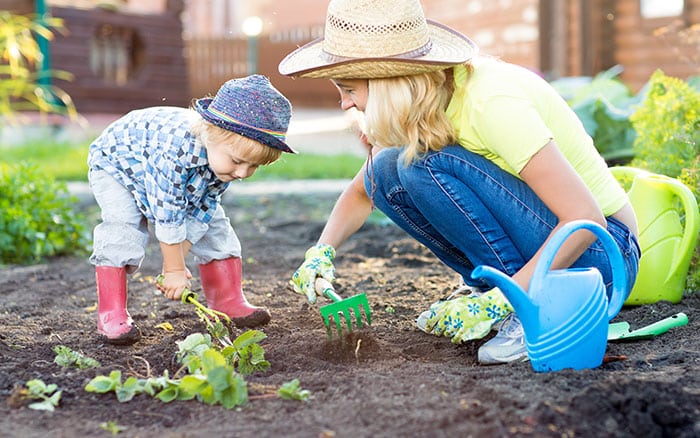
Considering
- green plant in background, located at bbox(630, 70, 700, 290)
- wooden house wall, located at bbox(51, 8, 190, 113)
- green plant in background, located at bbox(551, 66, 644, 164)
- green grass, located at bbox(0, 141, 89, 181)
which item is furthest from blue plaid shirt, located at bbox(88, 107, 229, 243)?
wooden house wall, located at bbox(51, 8, 190, 113)

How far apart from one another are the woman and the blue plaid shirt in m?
0.40

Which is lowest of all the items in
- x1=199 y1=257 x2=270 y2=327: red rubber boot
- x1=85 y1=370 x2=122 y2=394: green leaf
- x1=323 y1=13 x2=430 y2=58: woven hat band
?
x1=199 y1=257 x2=270 y2=327: red rubber boot

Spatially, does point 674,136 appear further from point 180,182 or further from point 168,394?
point 168,394

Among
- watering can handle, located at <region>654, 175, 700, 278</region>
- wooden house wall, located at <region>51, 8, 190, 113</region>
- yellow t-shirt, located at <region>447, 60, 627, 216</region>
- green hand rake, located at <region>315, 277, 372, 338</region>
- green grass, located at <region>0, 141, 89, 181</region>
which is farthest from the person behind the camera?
wooden house wall, located at <region>51, 8, 190, 113</region>

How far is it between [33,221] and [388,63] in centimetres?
258

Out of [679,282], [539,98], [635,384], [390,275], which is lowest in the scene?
[390,275]

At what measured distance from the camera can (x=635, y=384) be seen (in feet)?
6.21

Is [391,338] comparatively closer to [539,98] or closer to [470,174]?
[470,174]

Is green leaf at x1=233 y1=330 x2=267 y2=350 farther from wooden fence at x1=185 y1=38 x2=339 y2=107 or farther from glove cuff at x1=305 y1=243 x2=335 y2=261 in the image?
wooden fence at x1=185 y1=38 x2=339 y2=107

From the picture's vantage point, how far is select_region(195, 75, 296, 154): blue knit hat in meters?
2.56

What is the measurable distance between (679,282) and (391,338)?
1.07m

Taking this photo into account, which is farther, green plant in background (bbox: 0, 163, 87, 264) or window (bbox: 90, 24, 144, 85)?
window (bbox: 90, 24, 144, 85)

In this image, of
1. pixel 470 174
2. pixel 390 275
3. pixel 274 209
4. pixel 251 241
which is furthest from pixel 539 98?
pixel 274 209

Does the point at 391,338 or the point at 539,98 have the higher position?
the point at 539,98
